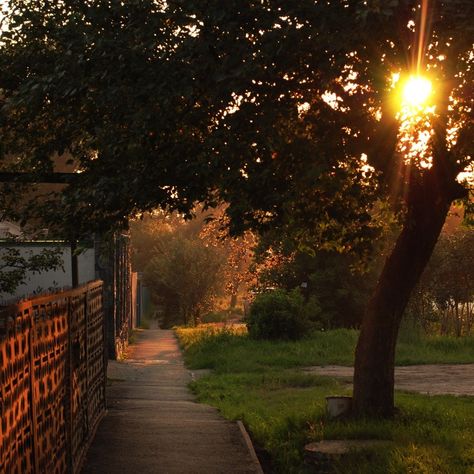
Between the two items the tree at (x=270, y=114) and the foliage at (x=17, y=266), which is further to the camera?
the foliage at (x=17, y=266)

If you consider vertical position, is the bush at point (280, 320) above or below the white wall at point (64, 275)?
below

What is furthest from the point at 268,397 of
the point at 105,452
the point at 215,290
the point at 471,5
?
the point at 215,290

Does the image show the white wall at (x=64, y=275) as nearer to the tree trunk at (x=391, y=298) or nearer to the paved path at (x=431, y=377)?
the paved path at (x=431, y=377)

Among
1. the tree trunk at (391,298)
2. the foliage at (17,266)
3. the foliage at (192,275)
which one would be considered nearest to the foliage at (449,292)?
the foliage at (17,266)

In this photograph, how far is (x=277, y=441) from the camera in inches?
376

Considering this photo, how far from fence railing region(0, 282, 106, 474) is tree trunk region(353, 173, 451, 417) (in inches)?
128

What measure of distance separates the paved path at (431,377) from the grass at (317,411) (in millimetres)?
799

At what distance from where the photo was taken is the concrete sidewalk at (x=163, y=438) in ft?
26.3

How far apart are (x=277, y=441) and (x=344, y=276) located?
18.3 meters

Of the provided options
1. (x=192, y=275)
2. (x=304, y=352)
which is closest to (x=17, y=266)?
(x=304, y=352)

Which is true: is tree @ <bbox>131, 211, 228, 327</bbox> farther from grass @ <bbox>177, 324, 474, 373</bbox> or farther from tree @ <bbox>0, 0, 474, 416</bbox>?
tree @ <bbox>0, 0, 474, 416</bbox>

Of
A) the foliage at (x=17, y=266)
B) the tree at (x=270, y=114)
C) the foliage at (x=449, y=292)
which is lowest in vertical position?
the foliage at (x=449, y=292)

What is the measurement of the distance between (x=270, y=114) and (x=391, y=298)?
3410mm

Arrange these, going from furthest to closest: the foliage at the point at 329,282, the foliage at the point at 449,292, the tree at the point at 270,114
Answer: the foliage at the point at 329,282 → the foliage at the point at 449,292 → the tree at the point at 270,114
